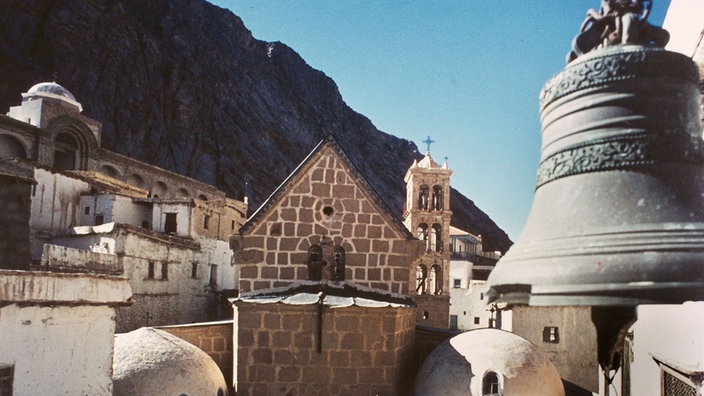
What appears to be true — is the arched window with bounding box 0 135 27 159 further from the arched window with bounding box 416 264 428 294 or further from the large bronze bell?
the large bronze bell

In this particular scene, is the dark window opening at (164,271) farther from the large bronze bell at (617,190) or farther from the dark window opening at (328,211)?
the large bronze bell at (617,190)

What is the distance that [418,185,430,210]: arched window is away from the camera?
39.5 m

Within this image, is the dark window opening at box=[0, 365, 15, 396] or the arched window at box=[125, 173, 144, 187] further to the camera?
the arched window at box=[125, 173, 144, 187]

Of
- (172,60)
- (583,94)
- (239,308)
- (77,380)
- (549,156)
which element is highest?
(172,60)

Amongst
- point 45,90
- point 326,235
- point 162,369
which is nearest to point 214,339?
point 162,369

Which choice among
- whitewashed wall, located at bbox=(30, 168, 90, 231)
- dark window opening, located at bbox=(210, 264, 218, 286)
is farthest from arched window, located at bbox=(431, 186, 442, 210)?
whitewashed wall, located at bbox=(30, 168, 90, 231)

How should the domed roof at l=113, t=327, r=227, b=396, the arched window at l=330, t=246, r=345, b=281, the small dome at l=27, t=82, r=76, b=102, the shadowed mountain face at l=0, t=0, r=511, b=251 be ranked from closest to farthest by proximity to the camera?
the domed roof at l=113, t=327, r=227, b=396 → the arched window at l=330, t=246, r=345, b=281 → the small dome at l=27, t=82, r=76, b=102 → the shadowed mountain face at l=0, t=0, r=511, b=251

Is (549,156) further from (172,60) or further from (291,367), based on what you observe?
(172,60)

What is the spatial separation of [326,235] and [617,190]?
30.4ft

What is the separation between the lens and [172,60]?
57.1 metres

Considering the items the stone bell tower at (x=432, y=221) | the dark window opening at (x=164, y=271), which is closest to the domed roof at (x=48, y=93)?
the dark window opening at (x=164, y=271)

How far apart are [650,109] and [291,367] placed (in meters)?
8.82

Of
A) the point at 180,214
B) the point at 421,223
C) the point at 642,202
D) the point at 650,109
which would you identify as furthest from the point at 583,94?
the point at 421,223

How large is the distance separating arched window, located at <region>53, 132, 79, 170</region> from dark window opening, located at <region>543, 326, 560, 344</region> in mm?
29098
